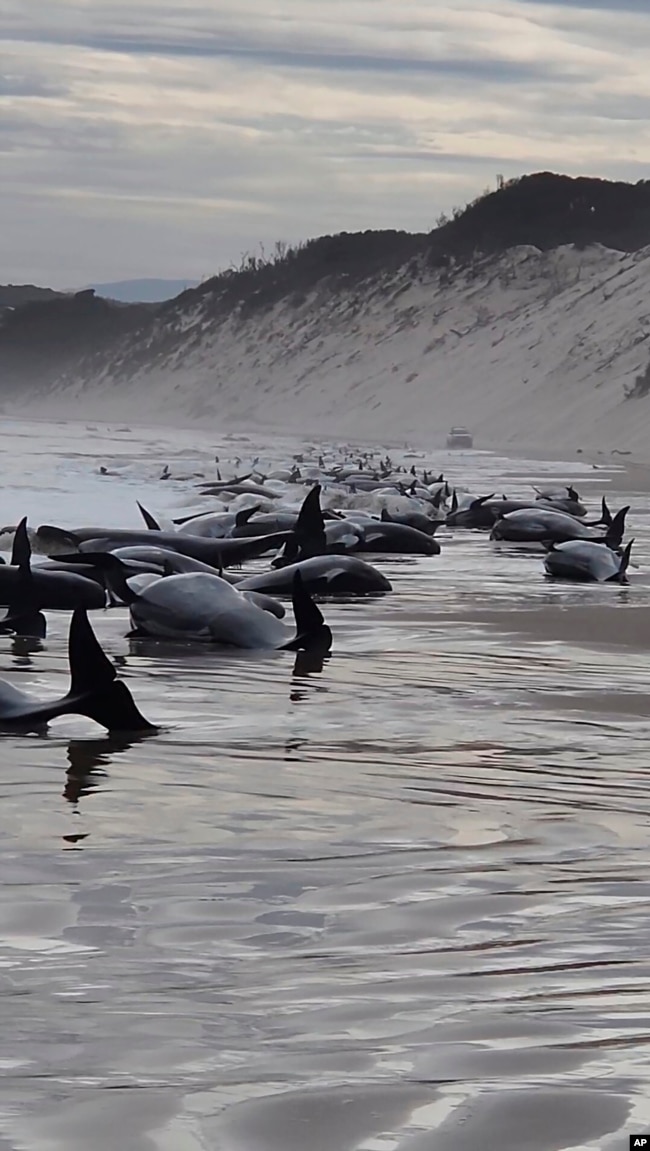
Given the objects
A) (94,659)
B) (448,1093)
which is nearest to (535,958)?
(448,1093)

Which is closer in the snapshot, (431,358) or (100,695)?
(100,695)

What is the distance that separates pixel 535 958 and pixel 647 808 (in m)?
1.46

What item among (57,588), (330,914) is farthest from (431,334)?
(330,914)

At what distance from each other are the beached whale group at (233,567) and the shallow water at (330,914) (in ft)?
1.23

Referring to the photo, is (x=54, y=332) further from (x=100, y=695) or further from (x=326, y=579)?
(x=100, y=695)

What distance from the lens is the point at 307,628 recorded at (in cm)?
759

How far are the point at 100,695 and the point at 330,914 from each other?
6.68ft

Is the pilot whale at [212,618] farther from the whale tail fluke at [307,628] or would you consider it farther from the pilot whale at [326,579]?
the pilot whale at [326,579]

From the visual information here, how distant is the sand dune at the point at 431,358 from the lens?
199 ft

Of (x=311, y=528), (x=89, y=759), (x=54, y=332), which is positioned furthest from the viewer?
(x=54, y=332)

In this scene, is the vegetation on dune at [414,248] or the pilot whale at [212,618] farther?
the vegetation on dune at [414,248]

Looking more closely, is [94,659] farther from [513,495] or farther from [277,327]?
[277,327]

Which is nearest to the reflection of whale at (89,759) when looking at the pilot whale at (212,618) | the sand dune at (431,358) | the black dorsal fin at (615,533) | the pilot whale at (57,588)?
the pilot whale at (212,618)

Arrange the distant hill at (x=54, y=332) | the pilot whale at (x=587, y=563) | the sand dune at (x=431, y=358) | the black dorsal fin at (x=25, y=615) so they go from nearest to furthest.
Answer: the black dorsal fin at (x=25, y=615) < the pilot whale at (x=587, y=563) < the sand dune at (x=431, y=358) < the distant hill at (x=54, y=332)
